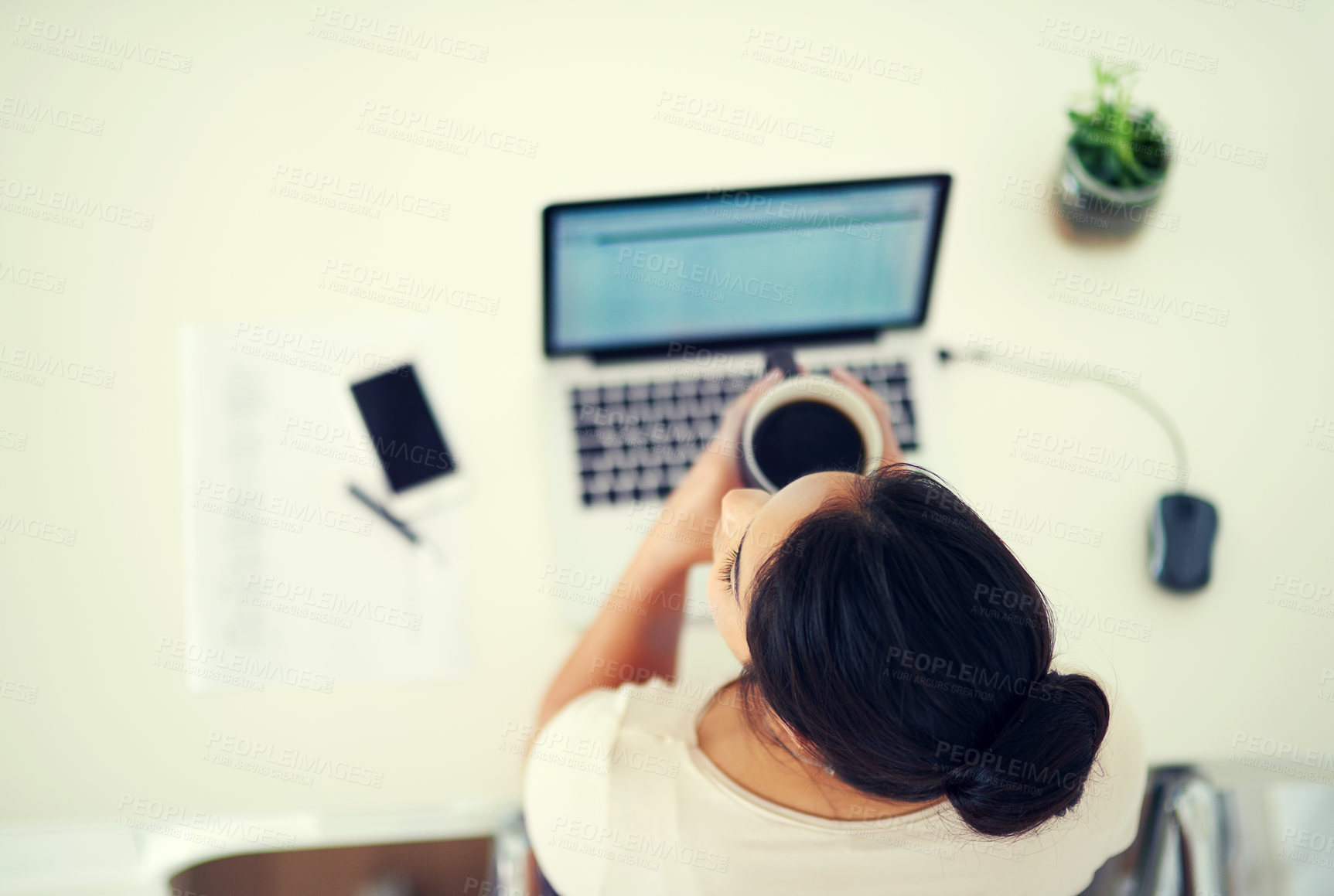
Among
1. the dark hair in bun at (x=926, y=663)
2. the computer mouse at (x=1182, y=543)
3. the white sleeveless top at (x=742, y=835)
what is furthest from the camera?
the computer mouse at (x=1182, y=543)

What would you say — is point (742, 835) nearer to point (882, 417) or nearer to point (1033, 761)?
point (1033, 761)

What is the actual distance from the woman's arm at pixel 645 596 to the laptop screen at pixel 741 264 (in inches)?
4.2

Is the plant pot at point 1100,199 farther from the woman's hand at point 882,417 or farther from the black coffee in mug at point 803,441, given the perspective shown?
the black coffee in mug at point 803,441

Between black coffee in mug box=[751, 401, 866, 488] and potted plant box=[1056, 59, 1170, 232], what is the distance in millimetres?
456

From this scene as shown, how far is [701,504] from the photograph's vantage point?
33.6 inches

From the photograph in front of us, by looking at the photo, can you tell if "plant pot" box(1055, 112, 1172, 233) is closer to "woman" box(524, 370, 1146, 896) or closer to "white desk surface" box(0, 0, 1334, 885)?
"white desk surface" box(0, 0, 1334, 885)

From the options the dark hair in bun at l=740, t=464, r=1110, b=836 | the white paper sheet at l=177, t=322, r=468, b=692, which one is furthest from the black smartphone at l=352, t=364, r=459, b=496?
the dark hair in bun at l=740, t=464, r=1110, b=836

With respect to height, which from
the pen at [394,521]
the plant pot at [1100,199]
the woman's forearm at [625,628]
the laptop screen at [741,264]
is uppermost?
the plant pot at [1100,199]

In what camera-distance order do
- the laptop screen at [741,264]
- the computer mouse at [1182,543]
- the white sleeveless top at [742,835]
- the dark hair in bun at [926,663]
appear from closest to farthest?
the dark hair in bun at [926,663] < the white sleeveless top at [742,835] < the laptop screen at [741,264] < the computer mouse at [1182,543]

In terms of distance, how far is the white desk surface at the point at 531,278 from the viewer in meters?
0.90

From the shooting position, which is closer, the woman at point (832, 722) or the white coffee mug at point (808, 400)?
the woman at point (832, 722)

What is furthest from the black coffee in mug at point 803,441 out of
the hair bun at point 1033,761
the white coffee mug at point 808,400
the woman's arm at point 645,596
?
the hair bun at point 1033,761

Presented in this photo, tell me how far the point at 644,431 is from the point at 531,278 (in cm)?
21

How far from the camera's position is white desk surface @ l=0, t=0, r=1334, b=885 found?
90 centimetres
